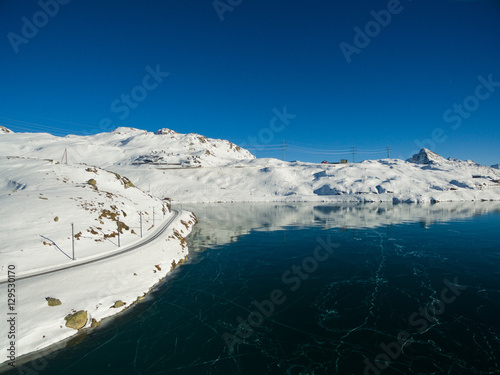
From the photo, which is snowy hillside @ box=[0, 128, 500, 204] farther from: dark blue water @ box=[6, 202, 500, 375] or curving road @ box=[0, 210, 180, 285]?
dark blue water @ box=[6, 202, 500, 375]

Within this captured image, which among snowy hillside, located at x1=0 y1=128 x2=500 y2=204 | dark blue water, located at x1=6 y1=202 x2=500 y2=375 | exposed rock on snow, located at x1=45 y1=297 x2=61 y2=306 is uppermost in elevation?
snowy hillside, located at x1=0 y1=128 x2=500 y2=204

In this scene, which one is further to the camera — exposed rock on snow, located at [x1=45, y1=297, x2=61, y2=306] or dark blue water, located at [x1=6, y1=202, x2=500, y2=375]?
exposed rock on snow, located at [x1=45, y1=297, x2=61, y2=306]

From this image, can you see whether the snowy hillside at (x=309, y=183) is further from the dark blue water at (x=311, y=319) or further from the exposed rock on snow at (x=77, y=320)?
the exposed rock on snow at (x=77, y=320)

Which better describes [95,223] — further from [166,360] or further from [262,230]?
[262,230]

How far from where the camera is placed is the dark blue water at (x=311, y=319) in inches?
488

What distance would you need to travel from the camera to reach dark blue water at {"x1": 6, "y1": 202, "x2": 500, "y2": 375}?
488 inches

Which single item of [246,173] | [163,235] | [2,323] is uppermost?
[246,173]

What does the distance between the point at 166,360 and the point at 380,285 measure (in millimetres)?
17619

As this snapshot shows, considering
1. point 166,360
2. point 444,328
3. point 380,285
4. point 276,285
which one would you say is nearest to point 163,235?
point 276,285

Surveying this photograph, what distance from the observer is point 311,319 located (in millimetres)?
16234

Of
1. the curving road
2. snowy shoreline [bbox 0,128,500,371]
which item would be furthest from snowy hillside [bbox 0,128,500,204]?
the curving road

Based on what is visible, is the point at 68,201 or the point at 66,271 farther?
the point at 68,201

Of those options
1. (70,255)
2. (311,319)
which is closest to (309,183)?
(311,319)

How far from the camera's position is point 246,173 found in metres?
142
